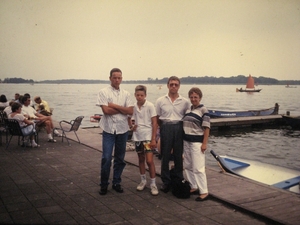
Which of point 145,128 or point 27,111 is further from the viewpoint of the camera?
point 27,111

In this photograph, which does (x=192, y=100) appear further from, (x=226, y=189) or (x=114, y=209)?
(x=114, y=209)

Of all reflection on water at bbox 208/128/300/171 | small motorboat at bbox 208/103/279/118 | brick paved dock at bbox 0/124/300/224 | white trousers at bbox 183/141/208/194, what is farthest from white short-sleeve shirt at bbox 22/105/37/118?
small motorboat at bbox 208/103/279/118

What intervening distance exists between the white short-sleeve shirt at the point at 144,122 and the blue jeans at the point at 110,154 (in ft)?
0.80

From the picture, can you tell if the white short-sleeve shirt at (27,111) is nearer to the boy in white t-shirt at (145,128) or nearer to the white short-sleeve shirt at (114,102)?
the white short-sleeve shirt at (114,102)

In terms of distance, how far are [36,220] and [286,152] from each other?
15.3 m

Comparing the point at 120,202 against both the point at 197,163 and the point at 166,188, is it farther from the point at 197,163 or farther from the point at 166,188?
the point at 197,163

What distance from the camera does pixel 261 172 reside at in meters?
Result: 8.20

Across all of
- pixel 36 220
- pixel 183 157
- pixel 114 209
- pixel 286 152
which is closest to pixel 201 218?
pixel 114 209

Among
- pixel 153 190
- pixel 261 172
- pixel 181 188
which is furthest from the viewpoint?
pixel 261 172

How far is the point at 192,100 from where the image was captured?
4609 mm

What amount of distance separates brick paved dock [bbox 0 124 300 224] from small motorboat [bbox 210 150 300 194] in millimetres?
1713

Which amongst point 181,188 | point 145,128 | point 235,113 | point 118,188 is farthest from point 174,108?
point 235,113

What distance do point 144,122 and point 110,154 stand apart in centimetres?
71

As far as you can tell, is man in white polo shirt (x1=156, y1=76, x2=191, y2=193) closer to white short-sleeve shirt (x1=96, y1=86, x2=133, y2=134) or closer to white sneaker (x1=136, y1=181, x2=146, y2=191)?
white sneaker (x1=136, y1=181, x2=146, y2=191)
